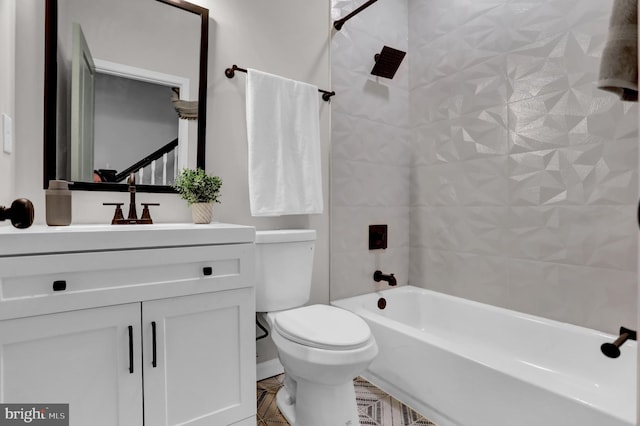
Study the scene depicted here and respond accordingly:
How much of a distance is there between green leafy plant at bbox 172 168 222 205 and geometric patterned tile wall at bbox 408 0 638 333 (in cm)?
150

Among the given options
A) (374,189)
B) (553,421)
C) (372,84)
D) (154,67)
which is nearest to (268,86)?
(154,67)

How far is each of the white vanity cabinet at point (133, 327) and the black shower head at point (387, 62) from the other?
1551 millimetres

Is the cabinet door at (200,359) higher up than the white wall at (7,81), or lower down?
lower down

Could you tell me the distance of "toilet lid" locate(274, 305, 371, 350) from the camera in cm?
128

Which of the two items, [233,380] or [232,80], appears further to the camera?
[232,80]

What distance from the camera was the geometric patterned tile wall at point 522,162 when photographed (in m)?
1.59

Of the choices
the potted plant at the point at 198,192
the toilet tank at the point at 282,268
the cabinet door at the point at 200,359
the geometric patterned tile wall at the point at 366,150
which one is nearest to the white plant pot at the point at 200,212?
the potted plant at the point at 198,192

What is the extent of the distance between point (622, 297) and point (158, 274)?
1993 millimetres

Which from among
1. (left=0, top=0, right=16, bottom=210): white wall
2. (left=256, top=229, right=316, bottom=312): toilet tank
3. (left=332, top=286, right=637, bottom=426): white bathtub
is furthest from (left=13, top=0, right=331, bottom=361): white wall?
(left=332, top=286, right=637, bottom=426): white bathtub

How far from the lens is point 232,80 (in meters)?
1.83

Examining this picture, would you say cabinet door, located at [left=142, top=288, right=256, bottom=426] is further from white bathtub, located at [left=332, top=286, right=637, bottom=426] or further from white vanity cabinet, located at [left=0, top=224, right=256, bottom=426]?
white bathtub, located at [left=332, top=286, right=637, bottom=426]

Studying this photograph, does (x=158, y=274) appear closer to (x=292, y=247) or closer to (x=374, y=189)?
(x=292, y=247)

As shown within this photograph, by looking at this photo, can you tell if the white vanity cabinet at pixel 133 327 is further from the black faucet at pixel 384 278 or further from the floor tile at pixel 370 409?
the black faucet at pixel 384 278

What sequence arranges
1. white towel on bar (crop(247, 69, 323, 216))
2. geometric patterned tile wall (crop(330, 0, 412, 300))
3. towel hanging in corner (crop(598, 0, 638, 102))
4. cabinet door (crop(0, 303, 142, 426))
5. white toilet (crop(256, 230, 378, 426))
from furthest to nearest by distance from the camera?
geometric patterned tile wall (crop(330, 0, 412, 300)) < white towel on bar (crop(247, 69, 323, 216)) < white toilet (crop(256, 230, 378, 426)) < cabinet door (crop(0, 303, 142, 426)) < towel hanging in corner (crop(598, 0, 638, 102))
